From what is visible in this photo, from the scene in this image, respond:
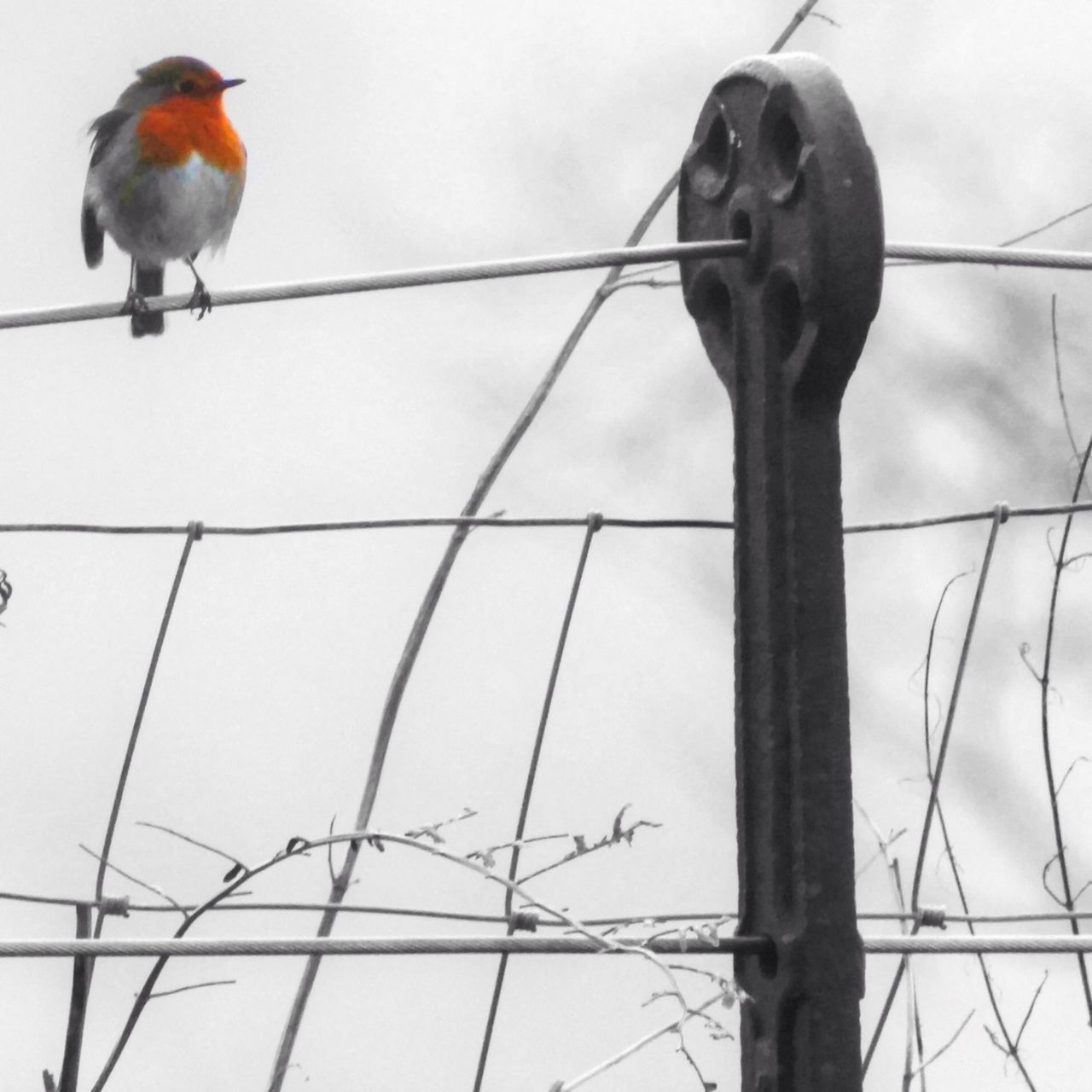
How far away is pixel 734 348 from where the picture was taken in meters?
0.88

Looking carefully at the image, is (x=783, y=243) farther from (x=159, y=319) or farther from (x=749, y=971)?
(x=159, y=319)

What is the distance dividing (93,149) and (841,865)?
1.98 metres

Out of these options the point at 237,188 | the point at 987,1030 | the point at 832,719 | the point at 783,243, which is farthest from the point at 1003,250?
the point at 237,188

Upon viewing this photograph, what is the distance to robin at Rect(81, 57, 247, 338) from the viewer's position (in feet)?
7.70

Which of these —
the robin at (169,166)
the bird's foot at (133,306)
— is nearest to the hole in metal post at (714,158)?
the bird's foot at (133,306)

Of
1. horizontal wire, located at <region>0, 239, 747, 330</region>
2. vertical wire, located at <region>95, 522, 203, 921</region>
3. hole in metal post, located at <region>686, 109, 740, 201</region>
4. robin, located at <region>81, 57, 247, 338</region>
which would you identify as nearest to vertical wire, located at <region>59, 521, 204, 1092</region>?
vertical wire, located at <region>95, 522, 203, 921</region>

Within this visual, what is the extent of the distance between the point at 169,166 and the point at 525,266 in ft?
4.97

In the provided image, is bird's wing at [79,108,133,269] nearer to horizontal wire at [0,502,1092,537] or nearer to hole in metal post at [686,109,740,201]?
horizontal wire at [0,502,1092,537]

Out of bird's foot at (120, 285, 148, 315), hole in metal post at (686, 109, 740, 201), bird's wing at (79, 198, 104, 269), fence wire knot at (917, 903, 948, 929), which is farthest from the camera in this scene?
bird's wing at (79, 198, 104, 269)

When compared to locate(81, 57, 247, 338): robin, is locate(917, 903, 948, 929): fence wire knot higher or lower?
lower

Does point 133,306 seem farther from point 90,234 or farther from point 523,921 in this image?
point 90,234

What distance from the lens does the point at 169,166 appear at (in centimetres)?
234

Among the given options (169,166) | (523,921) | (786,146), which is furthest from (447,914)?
(169,166)

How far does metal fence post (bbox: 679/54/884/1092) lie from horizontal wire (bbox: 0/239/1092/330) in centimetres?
5
